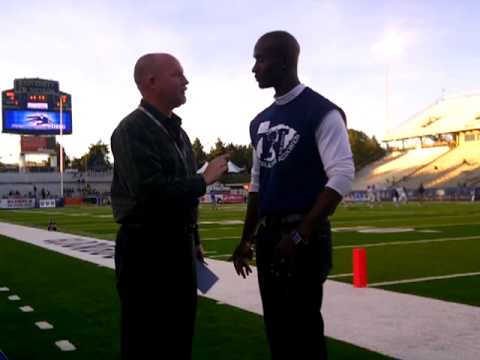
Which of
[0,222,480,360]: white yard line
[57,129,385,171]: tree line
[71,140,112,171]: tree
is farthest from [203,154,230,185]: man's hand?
[71,140,112,171]: tree

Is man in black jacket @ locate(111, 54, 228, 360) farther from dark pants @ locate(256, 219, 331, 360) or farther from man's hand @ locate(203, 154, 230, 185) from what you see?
dark pants @ locate(256, 219, 331, 360)

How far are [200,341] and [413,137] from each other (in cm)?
7350

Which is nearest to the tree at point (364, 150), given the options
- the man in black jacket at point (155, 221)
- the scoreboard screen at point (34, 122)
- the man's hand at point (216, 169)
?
the scoreboard screen at point (34, 122)

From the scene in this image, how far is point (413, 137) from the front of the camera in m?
75.9

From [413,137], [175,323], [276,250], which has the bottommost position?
[175,323]

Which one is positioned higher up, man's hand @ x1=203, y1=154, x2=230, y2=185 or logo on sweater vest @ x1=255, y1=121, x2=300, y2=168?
logo on sweater vest @ x1=255, y1=121, x2=300, y2=168

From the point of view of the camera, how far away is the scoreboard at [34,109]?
5978 centimetres

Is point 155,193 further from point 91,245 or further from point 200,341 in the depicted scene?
point 91,245

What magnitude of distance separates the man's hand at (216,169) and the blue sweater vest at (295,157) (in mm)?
245

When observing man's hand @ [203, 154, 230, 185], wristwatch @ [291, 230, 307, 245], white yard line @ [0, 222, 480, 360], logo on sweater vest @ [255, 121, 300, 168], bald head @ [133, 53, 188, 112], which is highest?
bald head @ [133, 53, 188, 112]

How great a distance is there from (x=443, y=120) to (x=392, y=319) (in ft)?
237

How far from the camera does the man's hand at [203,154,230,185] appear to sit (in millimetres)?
3158

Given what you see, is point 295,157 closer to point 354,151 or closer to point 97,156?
point 354,151

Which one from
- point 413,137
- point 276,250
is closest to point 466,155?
point 413,137
